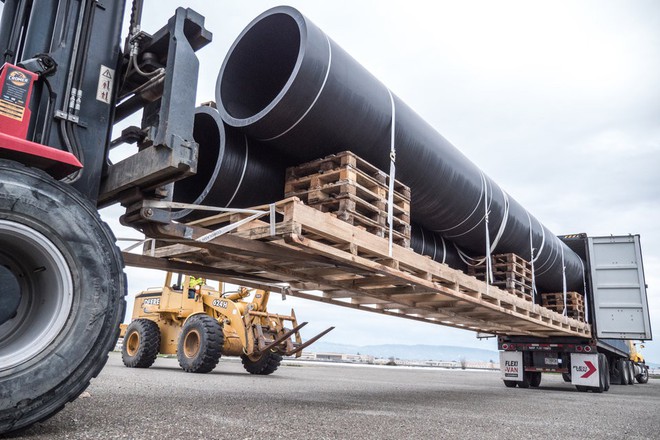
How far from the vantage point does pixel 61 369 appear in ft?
8.39

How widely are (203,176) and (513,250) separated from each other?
18.4ft

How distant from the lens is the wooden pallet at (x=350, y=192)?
4.77 meters

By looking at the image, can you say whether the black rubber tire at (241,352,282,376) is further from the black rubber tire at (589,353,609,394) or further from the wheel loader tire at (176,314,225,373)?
the black rubber tire at (589,353,609,394)

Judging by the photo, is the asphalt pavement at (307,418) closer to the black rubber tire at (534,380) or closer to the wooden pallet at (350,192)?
the wooden pallet at (350,192)

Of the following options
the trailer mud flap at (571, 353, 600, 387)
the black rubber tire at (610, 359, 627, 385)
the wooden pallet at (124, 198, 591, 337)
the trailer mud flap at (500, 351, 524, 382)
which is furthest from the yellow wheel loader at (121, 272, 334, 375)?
the black rubber tire at (610, 359, 627, 385)

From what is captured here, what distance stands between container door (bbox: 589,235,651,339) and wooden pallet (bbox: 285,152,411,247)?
8.22 m

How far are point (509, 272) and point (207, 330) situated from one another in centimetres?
548

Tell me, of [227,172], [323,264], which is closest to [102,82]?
[227,172]

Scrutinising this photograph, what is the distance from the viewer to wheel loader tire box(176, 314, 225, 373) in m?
9.77

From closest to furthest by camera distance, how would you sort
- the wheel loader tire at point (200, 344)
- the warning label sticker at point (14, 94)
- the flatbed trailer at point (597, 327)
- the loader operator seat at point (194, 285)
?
1. the warning label sticker at point (14, 94)
2. the wheel loader tire at point (200, 344)
3. the flatbed trailer at point (597, 327)
4. the loader operator seat at point (194, 285)

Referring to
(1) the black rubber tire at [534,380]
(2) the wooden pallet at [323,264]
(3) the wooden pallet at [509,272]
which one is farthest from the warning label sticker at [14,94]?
(1) the black rubber tire at [534,380]

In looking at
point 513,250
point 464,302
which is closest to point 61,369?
point 464,302

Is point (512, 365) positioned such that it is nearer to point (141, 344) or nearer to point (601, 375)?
point (601, 375)

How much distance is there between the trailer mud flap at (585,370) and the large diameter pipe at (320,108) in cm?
696
